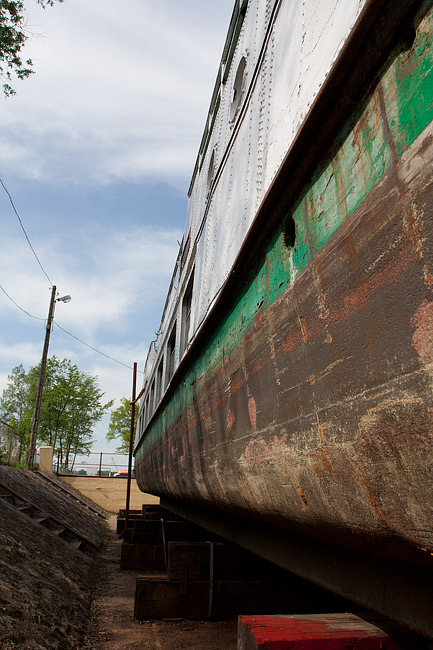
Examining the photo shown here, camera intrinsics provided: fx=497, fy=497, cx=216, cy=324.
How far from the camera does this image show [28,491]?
1091 cm

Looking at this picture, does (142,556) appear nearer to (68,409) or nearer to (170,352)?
(170,352)

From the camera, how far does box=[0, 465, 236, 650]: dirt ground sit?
12.8 ft

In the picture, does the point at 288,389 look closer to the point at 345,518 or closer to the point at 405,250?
the point at 345,518

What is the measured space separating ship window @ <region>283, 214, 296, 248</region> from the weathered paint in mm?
20

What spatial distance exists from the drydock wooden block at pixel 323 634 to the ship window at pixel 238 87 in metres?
3.33

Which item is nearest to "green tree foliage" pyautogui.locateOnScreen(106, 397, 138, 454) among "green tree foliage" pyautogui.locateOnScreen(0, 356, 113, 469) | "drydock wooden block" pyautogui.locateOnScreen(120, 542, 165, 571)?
"green tree foliage" pyautogui.locateOnScreen(0, 356, 113, 469)

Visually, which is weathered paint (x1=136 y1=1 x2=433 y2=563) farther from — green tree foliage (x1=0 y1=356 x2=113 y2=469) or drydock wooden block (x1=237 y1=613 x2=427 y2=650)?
green tree foliage (x1=0 y1=356 x2=113 y2=469)

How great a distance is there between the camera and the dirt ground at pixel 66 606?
12.8 feet

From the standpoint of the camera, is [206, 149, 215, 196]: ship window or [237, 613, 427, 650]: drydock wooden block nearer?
[237, 613, 427, 650]: drydock wooden block

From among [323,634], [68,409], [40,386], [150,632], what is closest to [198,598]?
[150,632]

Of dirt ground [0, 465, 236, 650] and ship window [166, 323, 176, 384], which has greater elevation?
ship window [166, 323, 176, 384]

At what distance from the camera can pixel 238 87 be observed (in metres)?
4.03

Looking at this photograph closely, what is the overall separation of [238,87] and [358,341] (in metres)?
3.33

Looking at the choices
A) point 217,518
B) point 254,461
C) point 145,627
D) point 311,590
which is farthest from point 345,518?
point 145,627
